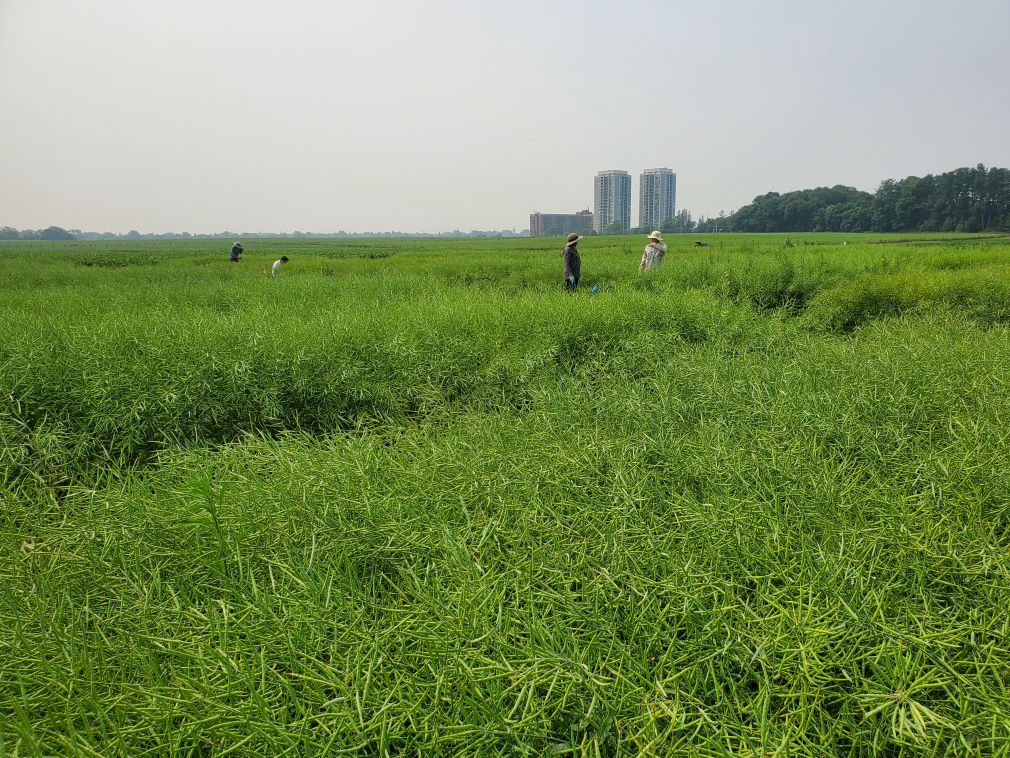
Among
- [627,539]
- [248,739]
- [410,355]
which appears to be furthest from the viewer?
[410,355]

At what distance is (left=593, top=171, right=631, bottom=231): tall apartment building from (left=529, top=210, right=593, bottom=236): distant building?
3.77m

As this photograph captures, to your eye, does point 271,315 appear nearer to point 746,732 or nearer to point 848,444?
point 848,444

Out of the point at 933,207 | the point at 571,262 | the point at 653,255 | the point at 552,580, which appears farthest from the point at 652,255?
the point at 933,207

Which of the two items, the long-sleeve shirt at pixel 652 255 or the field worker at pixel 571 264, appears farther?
the long-sleeve shirt at pixel 652 255

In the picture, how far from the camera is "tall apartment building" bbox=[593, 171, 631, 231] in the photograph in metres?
138

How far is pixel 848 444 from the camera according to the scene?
2.18 m

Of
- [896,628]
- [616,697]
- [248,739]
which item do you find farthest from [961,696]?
[248,739]

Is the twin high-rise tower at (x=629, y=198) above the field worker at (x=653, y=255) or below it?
above

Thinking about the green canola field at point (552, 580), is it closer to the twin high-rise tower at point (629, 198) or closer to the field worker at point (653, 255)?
the field worker at point (653, 255)

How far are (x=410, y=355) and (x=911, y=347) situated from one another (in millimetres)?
3586

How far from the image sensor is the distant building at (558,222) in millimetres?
129550

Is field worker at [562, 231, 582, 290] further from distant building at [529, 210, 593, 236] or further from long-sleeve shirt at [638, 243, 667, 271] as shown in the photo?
distant building at [529, 210, 593, 236]

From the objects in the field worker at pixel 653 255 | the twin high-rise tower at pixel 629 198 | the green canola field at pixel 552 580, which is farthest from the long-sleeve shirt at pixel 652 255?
the twin high-rise tower at pixel 629 198

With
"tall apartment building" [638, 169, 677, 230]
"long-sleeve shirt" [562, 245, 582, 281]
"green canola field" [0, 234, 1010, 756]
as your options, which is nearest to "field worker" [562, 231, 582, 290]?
"long-sleeve shirt" [562, 245, 582, 281]
